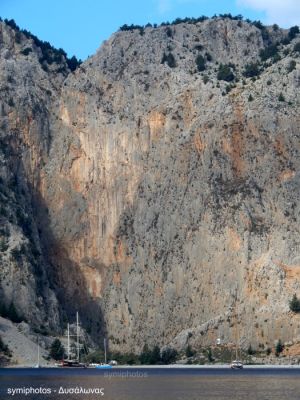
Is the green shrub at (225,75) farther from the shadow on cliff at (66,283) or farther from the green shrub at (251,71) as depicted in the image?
the shadow on cliff at (66,283)

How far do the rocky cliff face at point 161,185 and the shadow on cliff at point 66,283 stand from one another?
174mm

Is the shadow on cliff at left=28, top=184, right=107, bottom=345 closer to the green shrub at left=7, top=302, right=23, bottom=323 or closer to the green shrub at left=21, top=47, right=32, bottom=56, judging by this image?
the green shrub at left=7, top=302, right=23, bottom=323

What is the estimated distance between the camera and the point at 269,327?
12625 cm

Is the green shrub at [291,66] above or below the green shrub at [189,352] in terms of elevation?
above

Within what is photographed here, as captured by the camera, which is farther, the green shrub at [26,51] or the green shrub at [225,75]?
the green shrub at [26,51]

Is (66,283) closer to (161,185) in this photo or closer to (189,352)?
(161,185)

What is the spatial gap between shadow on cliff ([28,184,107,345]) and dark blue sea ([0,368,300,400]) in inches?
429

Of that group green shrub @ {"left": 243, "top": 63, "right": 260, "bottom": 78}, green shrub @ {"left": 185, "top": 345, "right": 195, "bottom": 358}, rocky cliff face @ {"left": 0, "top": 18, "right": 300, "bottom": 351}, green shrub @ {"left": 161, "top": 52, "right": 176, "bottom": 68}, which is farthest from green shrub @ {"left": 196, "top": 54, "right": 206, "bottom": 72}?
green shrub @ {"left": 185, "top": 345, "right": 195, "bottom": 358}

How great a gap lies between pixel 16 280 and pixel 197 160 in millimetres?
25088

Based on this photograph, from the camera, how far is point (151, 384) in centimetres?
10344

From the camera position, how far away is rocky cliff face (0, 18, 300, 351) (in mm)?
Answer: 133125

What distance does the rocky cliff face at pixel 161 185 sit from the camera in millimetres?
133125

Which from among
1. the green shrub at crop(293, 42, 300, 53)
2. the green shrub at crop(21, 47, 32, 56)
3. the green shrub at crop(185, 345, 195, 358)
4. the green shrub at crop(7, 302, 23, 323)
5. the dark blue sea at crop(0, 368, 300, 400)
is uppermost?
the green shrub at crop(21, 47, 32, 56)

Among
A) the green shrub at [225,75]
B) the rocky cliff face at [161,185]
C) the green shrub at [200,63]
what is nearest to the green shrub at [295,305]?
the rocky cliff face at [161,185]
